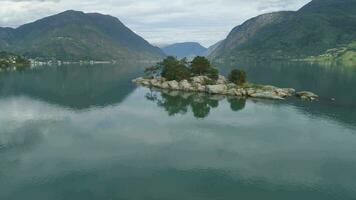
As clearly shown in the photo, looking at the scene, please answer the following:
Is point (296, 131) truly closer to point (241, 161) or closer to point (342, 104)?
point (241, 161)

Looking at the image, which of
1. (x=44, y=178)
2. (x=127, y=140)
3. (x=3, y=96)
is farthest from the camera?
(x=3, y=96)

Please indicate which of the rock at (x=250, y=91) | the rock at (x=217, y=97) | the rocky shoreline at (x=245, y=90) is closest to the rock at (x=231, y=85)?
the rocky shoreline at (x=245, y=90)

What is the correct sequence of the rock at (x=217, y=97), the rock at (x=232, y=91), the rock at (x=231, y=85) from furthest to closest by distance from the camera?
the rock at (x=231, y=85)
the rock at (x=232, y=91)
the rock at (x=217, y=97)

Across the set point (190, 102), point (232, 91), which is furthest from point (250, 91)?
point (190, 102)

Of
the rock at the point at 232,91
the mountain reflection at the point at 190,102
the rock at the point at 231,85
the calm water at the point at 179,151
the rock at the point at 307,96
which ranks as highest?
the rock at the point at 231,85

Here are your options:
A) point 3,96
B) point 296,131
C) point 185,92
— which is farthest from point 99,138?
point 3,96

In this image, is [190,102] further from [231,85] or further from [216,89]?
[231,85]

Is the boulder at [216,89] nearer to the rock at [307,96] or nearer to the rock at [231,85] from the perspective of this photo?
the rock at [231,85]
